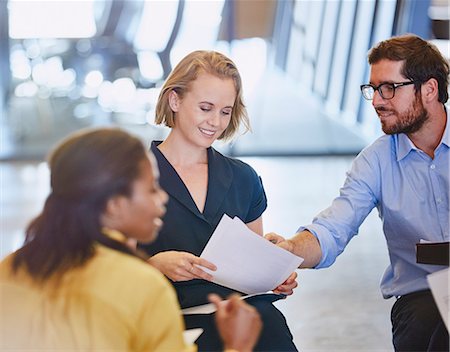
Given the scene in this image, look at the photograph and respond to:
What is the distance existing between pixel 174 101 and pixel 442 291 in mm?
1083

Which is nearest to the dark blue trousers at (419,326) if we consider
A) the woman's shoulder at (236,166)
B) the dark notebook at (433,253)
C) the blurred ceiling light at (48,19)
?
the dark notebook at (433,253)

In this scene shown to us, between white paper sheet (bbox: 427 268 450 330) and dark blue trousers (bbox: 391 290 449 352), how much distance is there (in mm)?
456

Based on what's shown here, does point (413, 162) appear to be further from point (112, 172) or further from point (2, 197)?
point (2, 197)

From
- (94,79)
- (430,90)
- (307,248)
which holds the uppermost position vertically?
(430,90)

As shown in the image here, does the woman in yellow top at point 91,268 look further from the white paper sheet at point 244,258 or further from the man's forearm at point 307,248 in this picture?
the man's forearm at point 307,248

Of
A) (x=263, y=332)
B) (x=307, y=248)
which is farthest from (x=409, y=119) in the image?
(x=263, y=332)

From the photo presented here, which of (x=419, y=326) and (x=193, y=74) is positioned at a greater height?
(x=193, y=74)

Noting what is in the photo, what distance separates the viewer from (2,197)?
7082mm

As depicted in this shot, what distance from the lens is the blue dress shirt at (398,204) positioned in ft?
8.63

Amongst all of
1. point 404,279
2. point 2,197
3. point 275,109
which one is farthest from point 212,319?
point 275,109

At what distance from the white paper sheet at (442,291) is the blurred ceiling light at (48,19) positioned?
290 inches

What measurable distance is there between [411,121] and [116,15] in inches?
262

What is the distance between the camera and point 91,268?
57.8 inches

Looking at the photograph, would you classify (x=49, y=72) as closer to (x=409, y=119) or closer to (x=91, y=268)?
(x=409, y=119)
